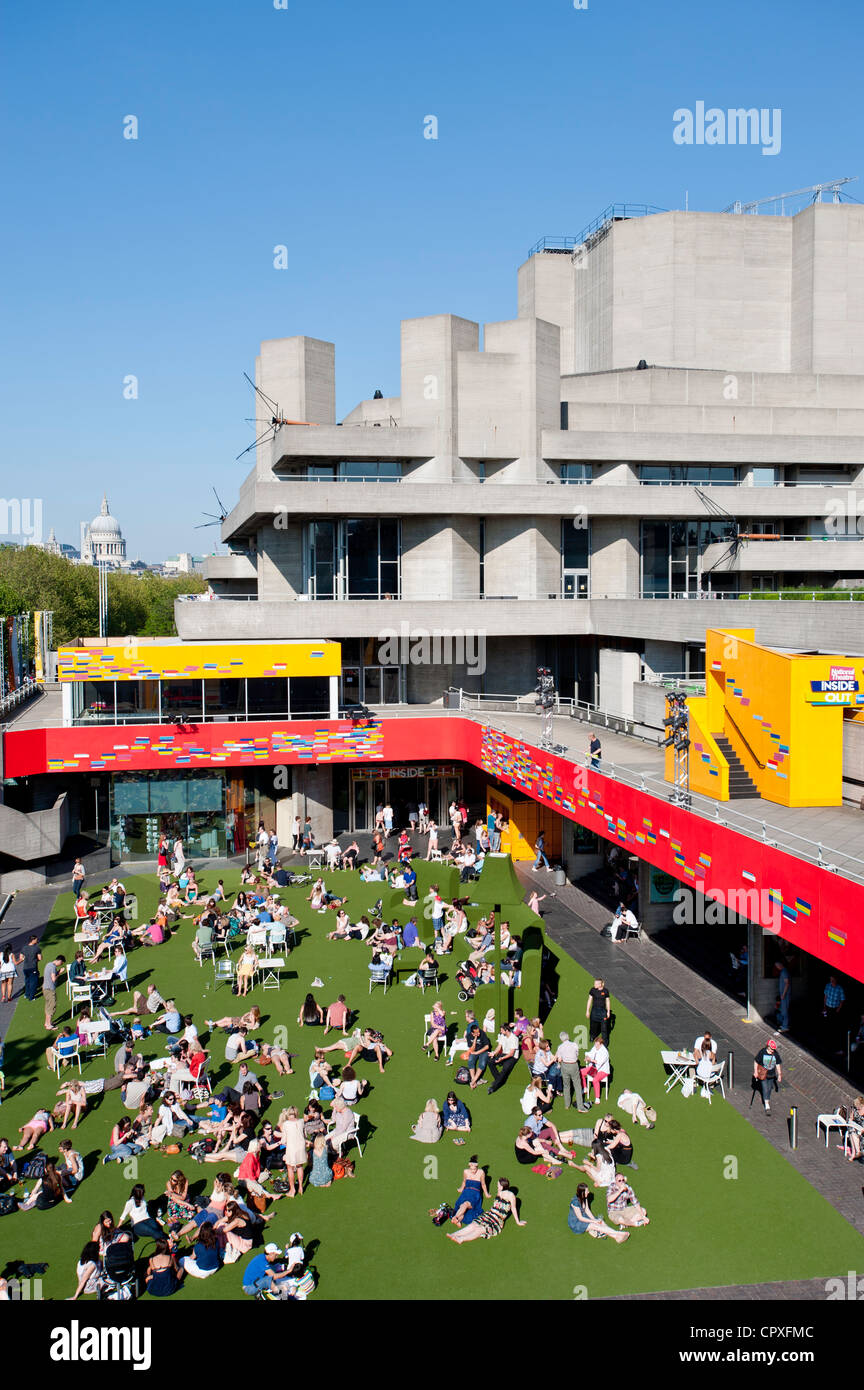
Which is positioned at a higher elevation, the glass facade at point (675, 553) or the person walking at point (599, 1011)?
the glass facade at point (675, 553)

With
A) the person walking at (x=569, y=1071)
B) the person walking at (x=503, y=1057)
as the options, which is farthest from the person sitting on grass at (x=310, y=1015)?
the person walking at (x=569, y=1071)

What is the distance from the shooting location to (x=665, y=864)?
852 inches

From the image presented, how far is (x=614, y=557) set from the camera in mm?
43906

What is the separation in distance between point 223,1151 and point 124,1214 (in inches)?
97.7

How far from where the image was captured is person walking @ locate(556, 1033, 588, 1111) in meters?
17.6

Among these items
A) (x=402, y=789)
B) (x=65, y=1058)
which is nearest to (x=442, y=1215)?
(x=65, y=1058)

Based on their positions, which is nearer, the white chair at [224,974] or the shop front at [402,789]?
the white chair at [224,974]

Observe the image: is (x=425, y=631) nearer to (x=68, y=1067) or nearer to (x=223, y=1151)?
(x=68, y=1067)

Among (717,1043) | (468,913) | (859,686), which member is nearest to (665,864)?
(717,1043)

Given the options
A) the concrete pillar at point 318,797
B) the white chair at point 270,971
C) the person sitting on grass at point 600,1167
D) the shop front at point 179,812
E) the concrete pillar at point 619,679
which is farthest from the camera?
the concrete pillar at point 318,797

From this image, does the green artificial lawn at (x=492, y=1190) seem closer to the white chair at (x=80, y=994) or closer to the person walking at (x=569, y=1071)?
the person walking at (x=569, y=1071)

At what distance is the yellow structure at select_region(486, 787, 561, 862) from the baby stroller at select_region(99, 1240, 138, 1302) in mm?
21524

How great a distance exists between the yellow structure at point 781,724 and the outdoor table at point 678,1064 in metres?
5.94

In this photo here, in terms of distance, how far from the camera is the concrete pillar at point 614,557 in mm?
43812
